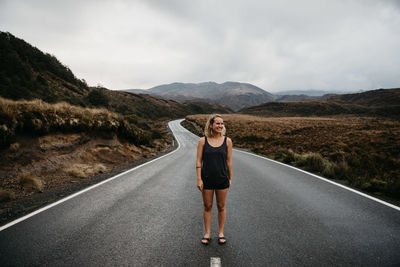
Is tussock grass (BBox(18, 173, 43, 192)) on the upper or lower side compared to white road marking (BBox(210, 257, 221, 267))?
upper

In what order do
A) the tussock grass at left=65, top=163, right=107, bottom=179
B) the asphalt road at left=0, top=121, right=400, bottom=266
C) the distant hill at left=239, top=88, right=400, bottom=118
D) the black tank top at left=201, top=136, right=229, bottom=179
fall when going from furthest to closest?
1. the distant hill at left=239, top=88, right=400, bottom=118
2. the tussock grass at left=65, top=163, right=107, bottom=179
3. the black tank top at left=201, top=136, right=229, bottom=179
4. the asphalt road at left=0, top=121, right=400, bottom=266

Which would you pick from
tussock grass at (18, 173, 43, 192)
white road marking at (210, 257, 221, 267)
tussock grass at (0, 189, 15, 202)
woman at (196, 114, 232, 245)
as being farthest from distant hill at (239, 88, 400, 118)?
tussock grass at (0, 189, 15, 202)

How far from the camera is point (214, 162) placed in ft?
9.34

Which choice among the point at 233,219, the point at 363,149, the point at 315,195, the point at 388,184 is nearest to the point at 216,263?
the point at 233,219

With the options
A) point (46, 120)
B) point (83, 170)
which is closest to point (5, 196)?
point (83, 170)

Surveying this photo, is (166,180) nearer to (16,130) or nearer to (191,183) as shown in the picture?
(191,183)

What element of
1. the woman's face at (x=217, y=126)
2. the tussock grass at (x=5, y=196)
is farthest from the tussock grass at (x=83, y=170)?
the woman's face at (x=217, y=126)

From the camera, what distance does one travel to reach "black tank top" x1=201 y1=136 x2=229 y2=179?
112 inches

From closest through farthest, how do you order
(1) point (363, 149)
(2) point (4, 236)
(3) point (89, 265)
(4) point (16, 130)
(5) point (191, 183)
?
(3) point (89, 265) → (2) point (4, 236) → (5) point (191, 183) → (4) point (16, 130) → (1) point (363, 149)

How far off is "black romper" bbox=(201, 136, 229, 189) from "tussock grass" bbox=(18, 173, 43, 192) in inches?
222

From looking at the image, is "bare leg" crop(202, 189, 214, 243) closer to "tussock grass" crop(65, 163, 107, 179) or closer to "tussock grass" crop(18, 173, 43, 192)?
"tussock grass" crop(18, 173, 43, 192)

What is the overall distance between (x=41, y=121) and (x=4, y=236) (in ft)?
19.8

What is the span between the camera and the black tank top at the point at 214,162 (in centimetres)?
284

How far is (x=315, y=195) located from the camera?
5125 millimetres
